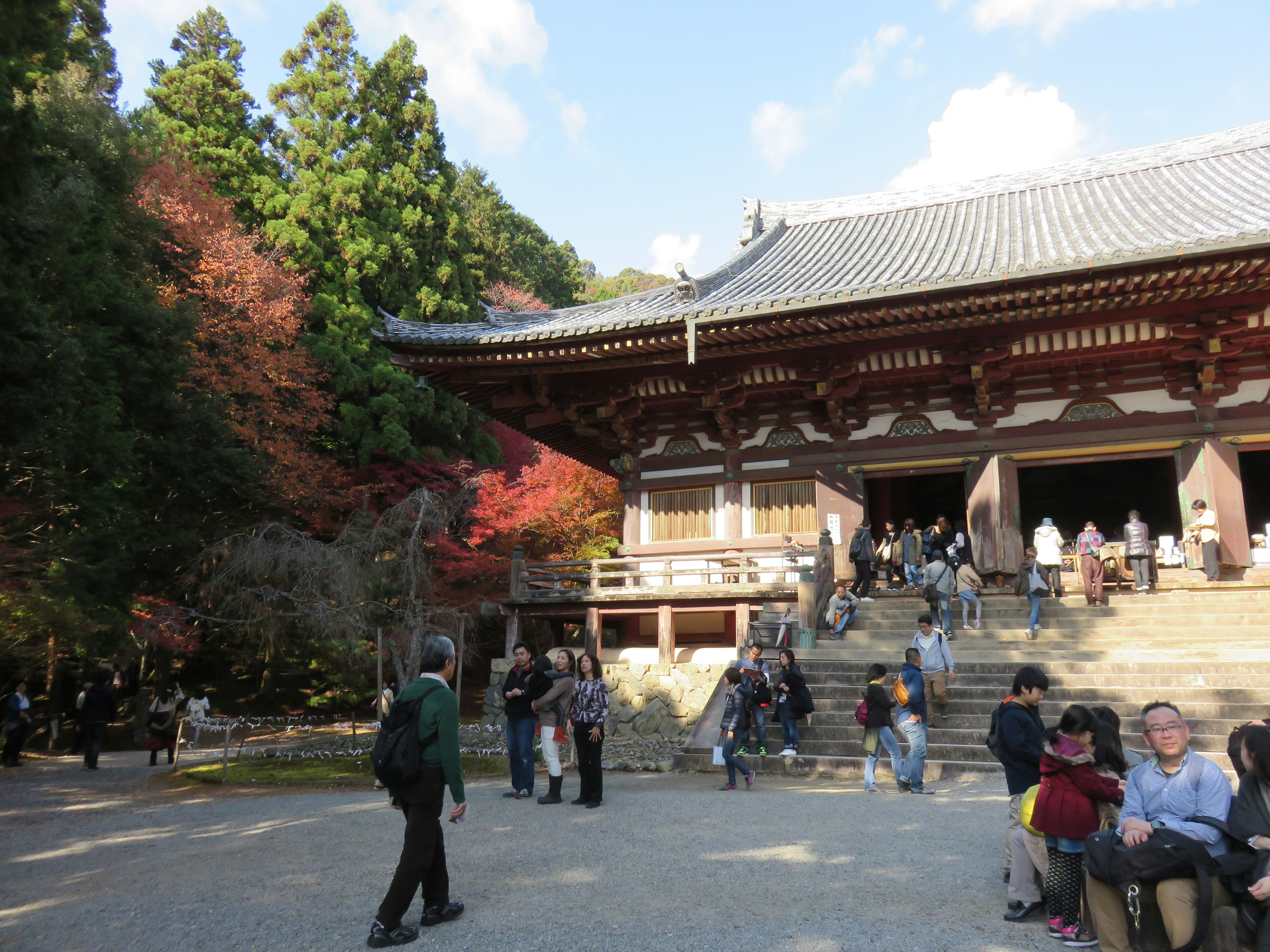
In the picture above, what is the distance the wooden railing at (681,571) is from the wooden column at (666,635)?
463mm

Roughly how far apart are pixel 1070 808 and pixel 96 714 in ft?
48.7

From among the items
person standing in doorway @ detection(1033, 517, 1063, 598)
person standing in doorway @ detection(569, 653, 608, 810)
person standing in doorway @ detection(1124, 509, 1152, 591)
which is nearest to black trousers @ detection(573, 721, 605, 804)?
person standing in doorway @ detection(569, 653, 608, 810)

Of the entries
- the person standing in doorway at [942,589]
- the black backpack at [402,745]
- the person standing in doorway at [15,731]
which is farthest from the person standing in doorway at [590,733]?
the person standing in doorway at [15,731]

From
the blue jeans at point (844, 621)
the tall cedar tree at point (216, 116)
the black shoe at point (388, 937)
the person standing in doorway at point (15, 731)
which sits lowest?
the person standing in doorway at point (15, 731)

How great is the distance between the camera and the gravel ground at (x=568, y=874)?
A: 4.20 meters

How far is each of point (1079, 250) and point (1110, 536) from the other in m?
8.83

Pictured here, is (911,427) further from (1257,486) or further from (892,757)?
(1257,486)

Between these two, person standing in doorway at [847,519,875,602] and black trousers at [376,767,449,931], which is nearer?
black trousers at [376,767,449,931]

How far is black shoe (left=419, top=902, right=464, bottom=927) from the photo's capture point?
4.37 metres

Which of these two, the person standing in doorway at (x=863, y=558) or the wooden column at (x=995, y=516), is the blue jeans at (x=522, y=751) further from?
the wooden column at (x=995, y=516)

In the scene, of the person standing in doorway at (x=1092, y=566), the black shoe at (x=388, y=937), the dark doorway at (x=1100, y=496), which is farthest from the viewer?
the dark doorway at (x=1100, y=496)

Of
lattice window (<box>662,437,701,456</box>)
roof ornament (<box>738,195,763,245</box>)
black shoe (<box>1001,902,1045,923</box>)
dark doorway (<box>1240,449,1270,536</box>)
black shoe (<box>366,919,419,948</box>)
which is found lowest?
black shoe (<box>366,919,419,948</box>)

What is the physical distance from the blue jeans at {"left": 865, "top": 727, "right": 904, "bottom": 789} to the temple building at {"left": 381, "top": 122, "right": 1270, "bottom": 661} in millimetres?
5063

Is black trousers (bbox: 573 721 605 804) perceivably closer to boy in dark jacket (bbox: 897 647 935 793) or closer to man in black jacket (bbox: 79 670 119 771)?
boy in dark jacket (bbox: 897 647 935 793)
